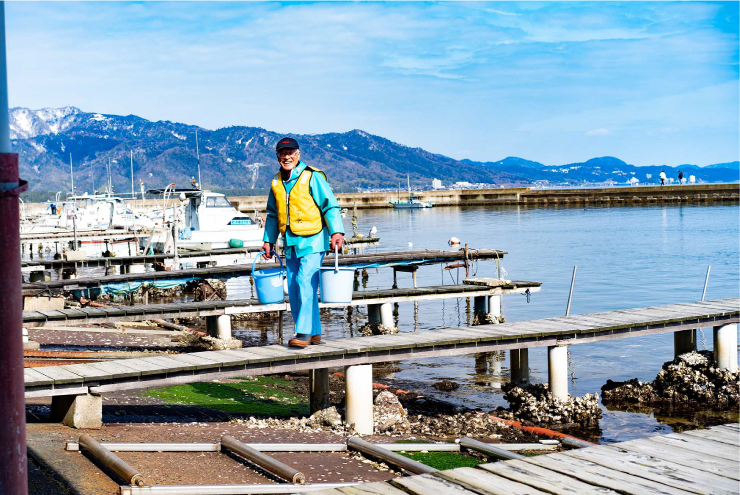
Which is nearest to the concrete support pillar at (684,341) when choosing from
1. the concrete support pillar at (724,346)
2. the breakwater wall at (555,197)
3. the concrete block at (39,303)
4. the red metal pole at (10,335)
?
the concrete support pillar at (724,346)

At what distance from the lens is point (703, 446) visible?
5285 mm

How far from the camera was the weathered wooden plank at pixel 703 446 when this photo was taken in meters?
5.09

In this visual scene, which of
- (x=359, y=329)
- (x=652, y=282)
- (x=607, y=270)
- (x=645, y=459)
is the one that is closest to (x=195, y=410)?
(x=645, y=459)

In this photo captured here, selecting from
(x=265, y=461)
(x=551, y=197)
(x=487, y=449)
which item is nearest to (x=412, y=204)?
→ (x=551, y=197)

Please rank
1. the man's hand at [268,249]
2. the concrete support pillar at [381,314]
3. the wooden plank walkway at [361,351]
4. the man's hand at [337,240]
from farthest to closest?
→ the concrete support pillar at [381,314]
the man's hand at [268,249]
the man's hand at [337,240]
the wooden plank walkway at [361,351]

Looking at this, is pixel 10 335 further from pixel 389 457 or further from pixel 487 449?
pixel 487 449

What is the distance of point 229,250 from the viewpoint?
2800 cm

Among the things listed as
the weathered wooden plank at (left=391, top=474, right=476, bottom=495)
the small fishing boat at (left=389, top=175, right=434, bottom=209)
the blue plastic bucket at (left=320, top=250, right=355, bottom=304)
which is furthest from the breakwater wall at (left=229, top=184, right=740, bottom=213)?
the weathered wooden plank at (left=391, top=474, right=476, bottom=495)

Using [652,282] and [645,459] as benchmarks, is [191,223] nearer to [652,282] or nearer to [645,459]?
[652,282]

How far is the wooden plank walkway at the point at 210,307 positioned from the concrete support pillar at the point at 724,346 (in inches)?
235

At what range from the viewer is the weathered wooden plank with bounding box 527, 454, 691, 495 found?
174 inches

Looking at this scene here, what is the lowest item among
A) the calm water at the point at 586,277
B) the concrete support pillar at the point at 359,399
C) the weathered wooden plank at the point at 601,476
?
the calm water at the point at 586,277

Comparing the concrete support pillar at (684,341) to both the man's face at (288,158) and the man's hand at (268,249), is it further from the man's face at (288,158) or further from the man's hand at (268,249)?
the man's face at (288,158)

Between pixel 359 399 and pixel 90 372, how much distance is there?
9.49 feet
